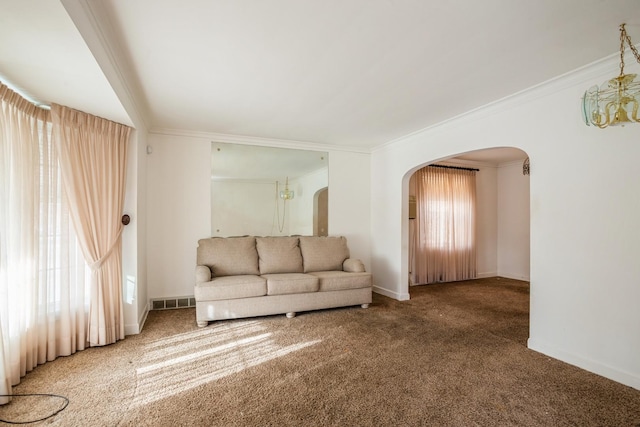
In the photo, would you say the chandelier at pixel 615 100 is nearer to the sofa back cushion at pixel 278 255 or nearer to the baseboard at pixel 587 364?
the baseboard at pixel 587 364

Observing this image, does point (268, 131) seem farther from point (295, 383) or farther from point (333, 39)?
A: point (295, 383)

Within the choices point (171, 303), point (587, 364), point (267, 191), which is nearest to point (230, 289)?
point (171, 303)

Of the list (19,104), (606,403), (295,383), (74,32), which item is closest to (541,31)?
(606,403)

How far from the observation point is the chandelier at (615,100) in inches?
65.2

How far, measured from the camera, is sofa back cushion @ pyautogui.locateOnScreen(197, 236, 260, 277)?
3.96 metres

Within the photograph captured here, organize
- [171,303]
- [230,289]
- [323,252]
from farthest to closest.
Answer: [323,252]
[171,303]
[230,289]

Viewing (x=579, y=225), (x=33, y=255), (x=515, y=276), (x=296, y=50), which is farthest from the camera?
(x=515, y=276)

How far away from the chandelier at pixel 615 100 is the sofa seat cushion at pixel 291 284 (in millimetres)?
2987

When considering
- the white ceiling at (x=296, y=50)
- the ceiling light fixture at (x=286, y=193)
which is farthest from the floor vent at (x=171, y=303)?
the white ceiling at (x=296, y=50)

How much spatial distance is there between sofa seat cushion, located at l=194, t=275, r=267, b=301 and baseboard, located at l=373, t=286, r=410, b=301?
83.5 inches

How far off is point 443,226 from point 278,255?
11.2 ft

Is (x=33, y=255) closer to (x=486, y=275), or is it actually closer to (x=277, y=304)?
Answer: (x=277, y=304)

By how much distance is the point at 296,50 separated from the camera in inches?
86.8

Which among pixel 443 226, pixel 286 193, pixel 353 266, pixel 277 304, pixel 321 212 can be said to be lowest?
pixel 277 304
